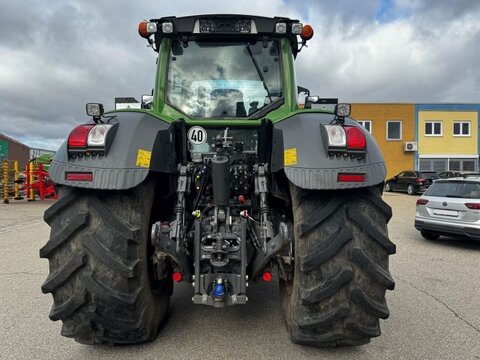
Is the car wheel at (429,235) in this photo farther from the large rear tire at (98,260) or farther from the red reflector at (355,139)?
the large rear tire at (98,260)

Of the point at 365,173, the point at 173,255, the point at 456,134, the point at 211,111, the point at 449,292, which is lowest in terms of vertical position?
the point at 449,292

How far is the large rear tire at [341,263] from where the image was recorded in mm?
2596

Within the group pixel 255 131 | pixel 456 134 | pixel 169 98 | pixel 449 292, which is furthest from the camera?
pixel 456 134

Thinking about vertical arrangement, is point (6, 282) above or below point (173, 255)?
below

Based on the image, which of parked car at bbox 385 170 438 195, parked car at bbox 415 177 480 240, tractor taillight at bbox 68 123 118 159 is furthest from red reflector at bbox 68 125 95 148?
parked car at bbox 385 170 438 195

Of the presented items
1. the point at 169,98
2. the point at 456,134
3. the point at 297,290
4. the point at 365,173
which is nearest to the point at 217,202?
the point at 297,290

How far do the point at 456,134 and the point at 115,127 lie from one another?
111 ft

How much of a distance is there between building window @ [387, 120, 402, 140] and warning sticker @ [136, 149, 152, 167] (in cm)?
3124

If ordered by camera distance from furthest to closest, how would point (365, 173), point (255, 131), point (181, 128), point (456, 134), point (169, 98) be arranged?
1. point (456, 134)
2. point (169, 98)
3. point (255, 131)
4. point (181, 128)
5. point (365, 173)

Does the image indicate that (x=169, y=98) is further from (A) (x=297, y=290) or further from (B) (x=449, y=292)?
(B) (x=449, y=292)

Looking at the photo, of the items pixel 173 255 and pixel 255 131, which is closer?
pixel 173 255

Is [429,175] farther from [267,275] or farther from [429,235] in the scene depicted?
[267,275]

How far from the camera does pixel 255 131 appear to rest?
3477mm

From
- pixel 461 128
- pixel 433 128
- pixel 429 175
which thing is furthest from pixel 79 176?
pixel 461 128
